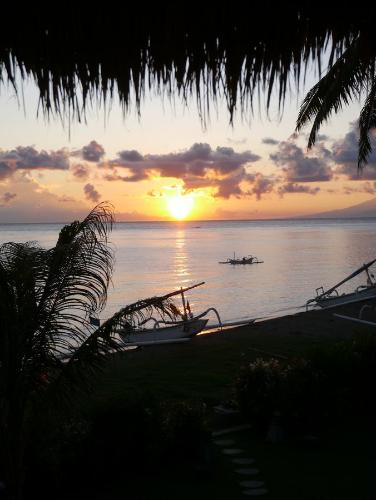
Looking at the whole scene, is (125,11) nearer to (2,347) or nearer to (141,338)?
(2,347)

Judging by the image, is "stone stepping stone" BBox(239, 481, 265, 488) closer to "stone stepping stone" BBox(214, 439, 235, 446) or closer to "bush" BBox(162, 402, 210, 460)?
"bush" BBox(162, 402, 210, 460)

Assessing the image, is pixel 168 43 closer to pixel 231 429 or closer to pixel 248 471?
pixel 248 471

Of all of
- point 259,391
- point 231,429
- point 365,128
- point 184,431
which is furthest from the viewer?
point 365,128

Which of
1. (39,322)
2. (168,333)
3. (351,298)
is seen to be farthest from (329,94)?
(351,298)

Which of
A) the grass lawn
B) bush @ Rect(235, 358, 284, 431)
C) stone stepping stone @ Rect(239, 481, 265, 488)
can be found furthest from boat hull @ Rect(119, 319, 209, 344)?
stone stepping stone @ Rect(239, 481, 265, 488)

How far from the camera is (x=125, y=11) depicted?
88.0 inches

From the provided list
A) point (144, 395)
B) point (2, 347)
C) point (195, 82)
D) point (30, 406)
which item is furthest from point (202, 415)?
point (195, 82)

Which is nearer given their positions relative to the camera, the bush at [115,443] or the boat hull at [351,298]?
the bush at [115,443]

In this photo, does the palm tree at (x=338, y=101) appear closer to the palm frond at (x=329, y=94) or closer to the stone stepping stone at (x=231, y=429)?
the palm frond at (x=329, y=94)

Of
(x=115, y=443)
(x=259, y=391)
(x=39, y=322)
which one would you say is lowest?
(x=115, y=443)

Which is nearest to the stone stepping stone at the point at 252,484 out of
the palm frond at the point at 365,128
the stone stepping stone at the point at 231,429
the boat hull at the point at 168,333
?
the stone stepping stone at the point at 231,429

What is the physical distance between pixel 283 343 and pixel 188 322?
13.5 feet

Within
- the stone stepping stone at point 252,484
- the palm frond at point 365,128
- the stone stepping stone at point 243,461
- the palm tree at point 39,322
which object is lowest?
the stone stepping stone at point 243,461

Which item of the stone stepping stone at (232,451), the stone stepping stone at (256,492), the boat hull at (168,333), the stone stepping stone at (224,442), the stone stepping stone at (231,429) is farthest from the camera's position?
the boat hull at (168,333)
